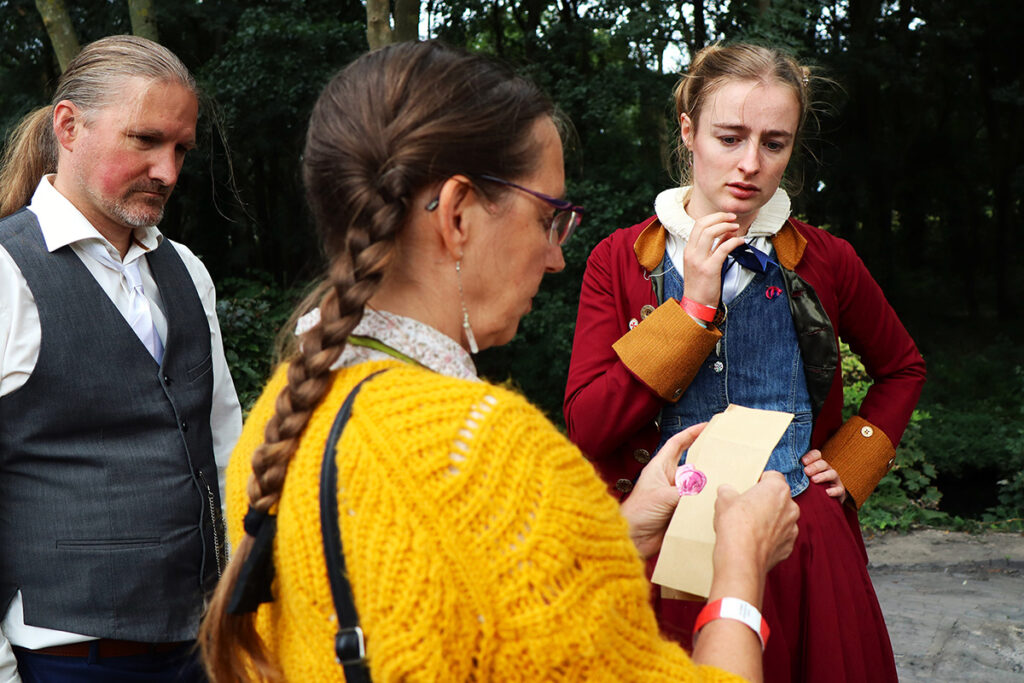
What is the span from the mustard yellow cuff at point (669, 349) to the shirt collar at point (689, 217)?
0.28 m

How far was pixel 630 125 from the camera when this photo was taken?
1165 cm

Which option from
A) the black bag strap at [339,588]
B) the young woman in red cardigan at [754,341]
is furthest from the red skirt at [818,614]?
the black bag strap at [339,588]

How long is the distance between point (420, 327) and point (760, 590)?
66 cm

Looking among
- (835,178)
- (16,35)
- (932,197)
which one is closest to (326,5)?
(16,35)

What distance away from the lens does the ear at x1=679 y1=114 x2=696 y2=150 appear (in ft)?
8.00

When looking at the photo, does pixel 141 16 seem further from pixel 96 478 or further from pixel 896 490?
pixel 896 490

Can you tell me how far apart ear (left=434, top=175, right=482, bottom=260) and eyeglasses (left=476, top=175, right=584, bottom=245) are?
70 millimetres

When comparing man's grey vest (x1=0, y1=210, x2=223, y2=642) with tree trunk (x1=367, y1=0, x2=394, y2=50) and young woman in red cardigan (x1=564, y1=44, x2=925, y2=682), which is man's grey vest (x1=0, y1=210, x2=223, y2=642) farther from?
tree trunk (x1=367, y1=0, x2=394, y2=50)

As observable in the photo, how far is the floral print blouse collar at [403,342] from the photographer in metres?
1.25

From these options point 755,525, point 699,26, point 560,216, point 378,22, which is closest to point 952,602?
point 755,525

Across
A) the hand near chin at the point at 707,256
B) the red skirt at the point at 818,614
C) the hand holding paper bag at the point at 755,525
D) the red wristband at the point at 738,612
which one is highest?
the hand near chin at the point at 707,256

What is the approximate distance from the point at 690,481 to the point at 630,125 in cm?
1037

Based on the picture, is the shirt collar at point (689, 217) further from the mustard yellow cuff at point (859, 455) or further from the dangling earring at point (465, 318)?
the dangling earring at point (465, 318)

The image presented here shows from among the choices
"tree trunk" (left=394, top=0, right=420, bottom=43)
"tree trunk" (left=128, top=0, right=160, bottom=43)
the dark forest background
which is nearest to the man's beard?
the dark forest background
